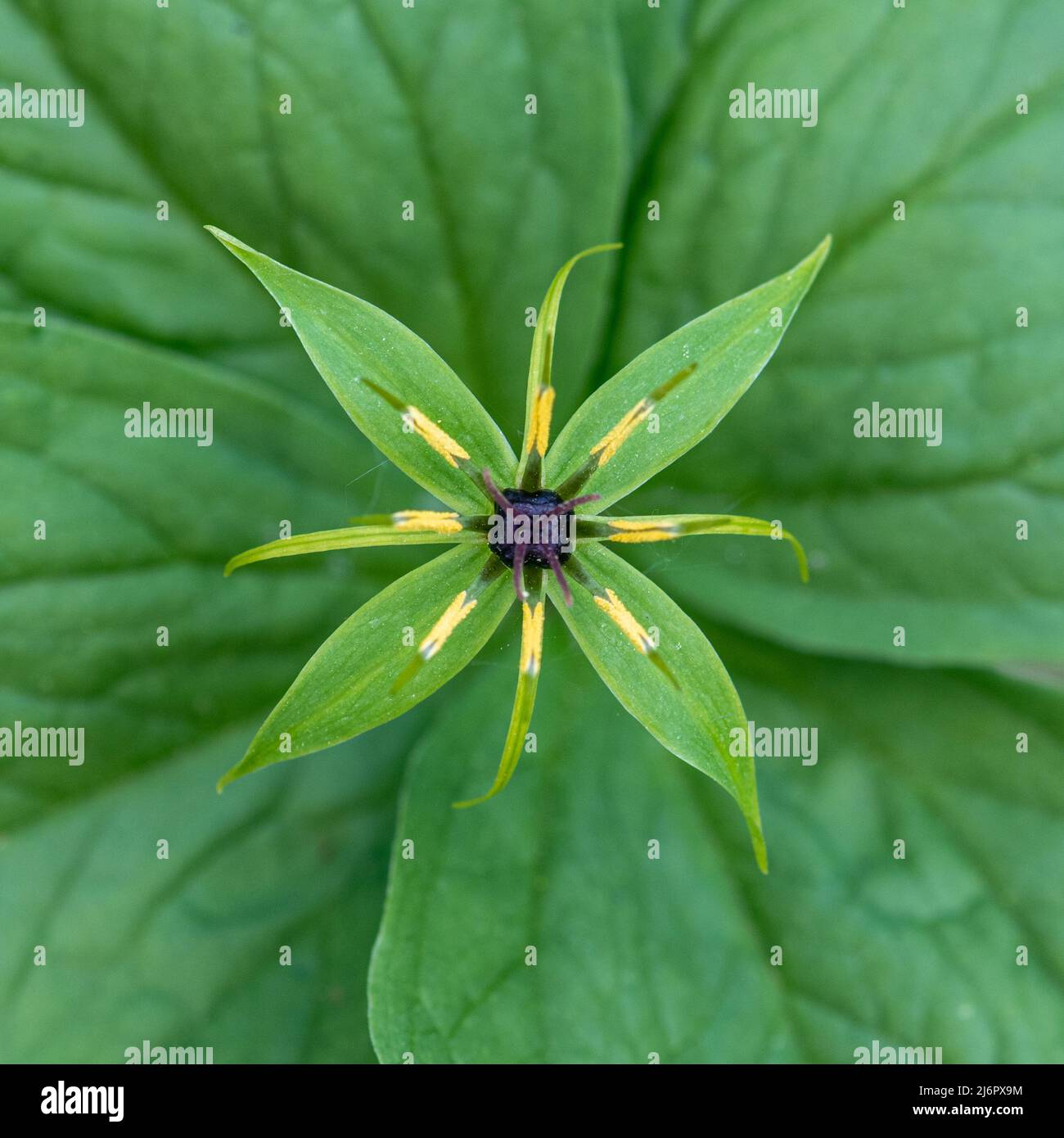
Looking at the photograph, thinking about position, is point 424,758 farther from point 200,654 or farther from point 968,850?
point 968,850

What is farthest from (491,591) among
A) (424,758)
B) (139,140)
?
(139,140)

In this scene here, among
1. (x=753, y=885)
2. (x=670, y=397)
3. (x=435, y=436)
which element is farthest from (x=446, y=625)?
(x=753, y=885)

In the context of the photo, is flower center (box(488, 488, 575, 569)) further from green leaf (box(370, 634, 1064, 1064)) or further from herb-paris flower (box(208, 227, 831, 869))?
green leaf (box(370, 634, 1064, 1064))

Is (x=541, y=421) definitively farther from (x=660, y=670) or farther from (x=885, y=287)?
(x=885, y=287)

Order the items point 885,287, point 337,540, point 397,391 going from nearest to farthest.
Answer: point 337,540
point 397,391
point 885,287

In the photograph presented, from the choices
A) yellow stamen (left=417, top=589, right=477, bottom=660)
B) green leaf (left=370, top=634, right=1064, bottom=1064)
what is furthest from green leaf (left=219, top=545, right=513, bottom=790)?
green leaf (left=370, top=634, right=1064, bottom=1064)

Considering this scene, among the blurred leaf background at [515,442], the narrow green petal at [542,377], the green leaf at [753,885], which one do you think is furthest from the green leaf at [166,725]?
the narrow green petal at [542,377]
